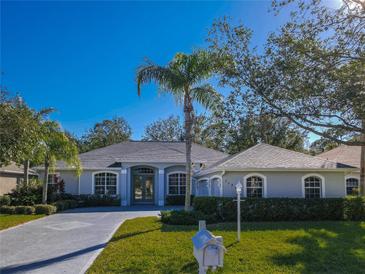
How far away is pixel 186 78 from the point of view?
15.7 m

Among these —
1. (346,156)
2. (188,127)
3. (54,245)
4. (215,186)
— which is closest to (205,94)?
(188,127)

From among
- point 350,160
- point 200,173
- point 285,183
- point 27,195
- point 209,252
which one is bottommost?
point 27,195

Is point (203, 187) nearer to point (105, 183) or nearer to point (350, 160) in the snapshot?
point (105, 183)

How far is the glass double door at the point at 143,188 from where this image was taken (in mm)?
29562

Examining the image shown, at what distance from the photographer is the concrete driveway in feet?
28.4

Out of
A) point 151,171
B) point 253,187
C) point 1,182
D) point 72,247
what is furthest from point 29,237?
point 1,182

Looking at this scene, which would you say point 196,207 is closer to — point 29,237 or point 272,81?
point 29,237

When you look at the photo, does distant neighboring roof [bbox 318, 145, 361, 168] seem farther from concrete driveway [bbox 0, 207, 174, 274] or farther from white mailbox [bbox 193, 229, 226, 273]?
white mailbox [bbox 193, 229, 226, 273]

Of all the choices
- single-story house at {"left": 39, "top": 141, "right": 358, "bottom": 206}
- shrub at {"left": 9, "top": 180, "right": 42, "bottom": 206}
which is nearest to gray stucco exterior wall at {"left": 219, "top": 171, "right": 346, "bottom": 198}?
single-story house at {"left": 39, "top": 141, "right": 358, "bottom": 206}

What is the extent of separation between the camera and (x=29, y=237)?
41.3 feet

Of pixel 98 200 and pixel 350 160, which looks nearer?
pixel 98 200

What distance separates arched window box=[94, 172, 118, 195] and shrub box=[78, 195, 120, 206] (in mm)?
792

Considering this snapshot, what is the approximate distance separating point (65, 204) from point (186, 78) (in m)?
12.8

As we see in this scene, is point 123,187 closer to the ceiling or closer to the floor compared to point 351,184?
closer to the floor
